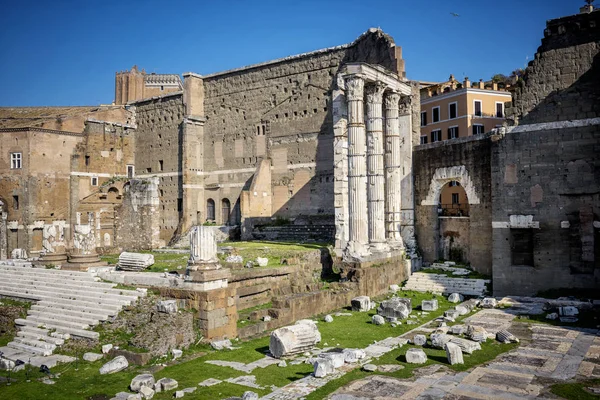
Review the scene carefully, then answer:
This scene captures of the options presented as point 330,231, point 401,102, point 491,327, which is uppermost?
point 401,102

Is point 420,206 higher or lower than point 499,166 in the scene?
lower

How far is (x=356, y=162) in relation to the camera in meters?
18.6

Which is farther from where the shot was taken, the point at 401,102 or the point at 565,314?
the point at 401,102

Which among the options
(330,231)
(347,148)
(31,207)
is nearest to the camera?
(347,148)

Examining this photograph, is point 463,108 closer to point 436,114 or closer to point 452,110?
point 452,110

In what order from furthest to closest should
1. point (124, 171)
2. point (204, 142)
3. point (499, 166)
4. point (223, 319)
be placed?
point (124, 171) < point (204, 142) < point (499, 166) < point (223, 319)

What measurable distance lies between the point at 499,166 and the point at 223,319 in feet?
38.2

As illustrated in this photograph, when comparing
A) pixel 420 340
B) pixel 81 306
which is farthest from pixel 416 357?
pixel 81 306

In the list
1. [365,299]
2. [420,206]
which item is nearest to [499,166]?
[420,206]

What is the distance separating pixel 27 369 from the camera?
9.90 m

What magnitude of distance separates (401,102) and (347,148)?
162 inches

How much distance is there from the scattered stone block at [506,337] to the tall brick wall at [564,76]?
8.88 meters

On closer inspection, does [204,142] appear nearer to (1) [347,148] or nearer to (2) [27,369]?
(1) [347,148]

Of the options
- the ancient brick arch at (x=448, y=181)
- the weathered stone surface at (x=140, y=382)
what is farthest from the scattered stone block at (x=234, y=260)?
the ancient brick arch at (x=448, y=181)
